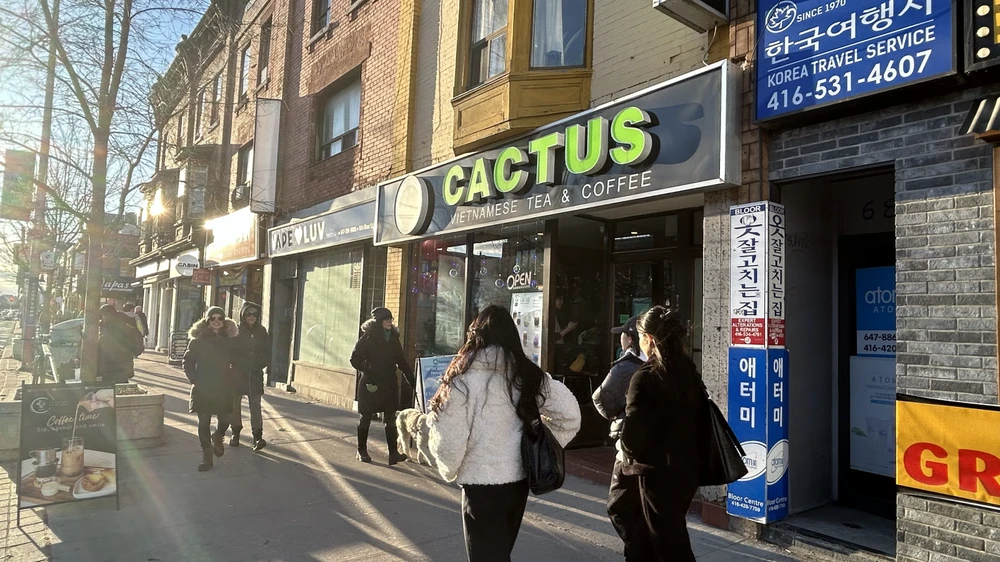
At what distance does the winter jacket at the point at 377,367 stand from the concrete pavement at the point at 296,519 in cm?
70

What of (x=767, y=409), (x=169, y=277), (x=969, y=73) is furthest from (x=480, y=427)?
(x=169, y=277)

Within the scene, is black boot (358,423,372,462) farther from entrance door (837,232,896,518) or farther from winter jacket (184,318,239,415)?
entrance door (837,232,896,518)

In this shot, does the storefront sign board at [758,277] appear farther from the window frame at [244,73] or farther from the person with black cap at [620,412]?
the window frame at [244,73]

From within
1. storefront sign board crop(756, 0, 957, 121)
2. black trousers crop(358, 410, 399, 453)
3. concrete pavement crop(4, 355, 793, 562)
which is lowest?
concrete pavement crop(4, 355, 793, 562)

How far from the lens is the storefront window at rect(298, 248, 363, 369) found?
11516 millimetres

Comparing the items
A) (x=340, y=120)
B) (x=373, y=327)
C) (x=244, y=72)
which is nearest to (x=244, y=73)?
(x=244, y=72)

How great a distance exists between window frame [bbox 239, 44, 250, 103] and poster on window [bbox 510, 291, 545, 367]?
12989mm

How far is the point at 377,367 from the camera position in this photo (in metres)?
7.20

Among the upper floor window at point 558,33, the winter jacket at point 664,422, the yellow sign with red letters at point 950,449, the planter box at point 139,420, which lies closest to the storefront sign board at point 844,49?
the yellow sign with red letters at point 950,449

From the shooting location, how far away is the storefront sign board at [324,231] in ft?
35.8

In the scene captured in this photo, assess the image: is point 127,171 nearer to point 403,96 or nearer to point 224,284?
point 403,96

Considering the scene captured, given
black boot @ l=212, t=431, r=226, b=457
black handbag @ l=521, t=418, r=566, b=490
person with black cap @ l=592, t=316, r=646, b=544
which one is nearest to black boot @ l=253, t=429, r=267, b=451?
black boot @ l=212, t=431, r=226, b=457

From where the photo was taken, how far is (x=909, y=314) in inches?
164

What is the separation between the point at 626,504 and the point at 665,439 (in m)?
0.58
